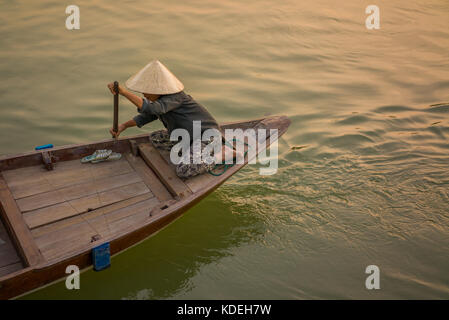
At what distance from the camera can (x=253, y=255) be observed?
4453mm

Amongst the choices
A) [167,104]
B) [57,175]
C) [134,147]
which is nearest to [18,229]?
[57,175]

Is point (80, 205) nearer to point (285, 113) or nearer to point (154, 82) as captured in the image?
point (154, 82)

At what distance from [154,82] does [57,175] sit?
130 cm

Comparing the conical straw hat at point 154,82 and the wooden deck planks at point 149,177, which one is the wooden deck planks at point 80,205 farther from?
the conical straw hat at point 154,82

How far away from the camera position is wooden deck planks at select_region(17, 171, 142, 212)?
3.89 m

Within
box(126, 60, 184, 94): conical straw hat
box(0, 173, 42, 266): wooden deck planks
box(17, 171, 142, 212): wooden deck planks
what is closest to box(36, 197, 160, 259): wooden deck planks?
box(0, 173, 42, 266): wooden deck planks

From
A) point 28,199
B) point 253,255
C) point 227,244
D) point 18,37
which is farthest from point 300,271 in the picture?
point 18,37

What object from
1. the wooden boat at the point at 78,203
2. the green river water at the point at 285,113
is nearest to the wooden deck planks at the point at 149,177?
the wooden boat at the point at 78,203

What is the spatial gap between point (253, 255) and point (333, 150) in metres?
2.22

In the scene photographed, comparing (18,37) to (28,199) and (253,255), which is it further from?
(253,255)

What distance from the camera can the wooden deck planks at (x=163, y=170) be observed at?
4.12 metres

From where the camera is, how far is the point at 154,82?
162 inches

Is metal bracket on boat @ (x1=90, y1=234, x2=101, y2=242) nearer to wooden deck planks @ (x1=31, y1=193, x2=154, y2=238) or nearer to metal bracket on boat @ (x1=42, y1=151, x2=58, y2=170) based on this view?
wooden deck planks @ (x1=31, y1=193, x2=154, y2=238)

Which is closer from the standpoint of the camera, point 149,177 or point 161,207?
point 161,207
